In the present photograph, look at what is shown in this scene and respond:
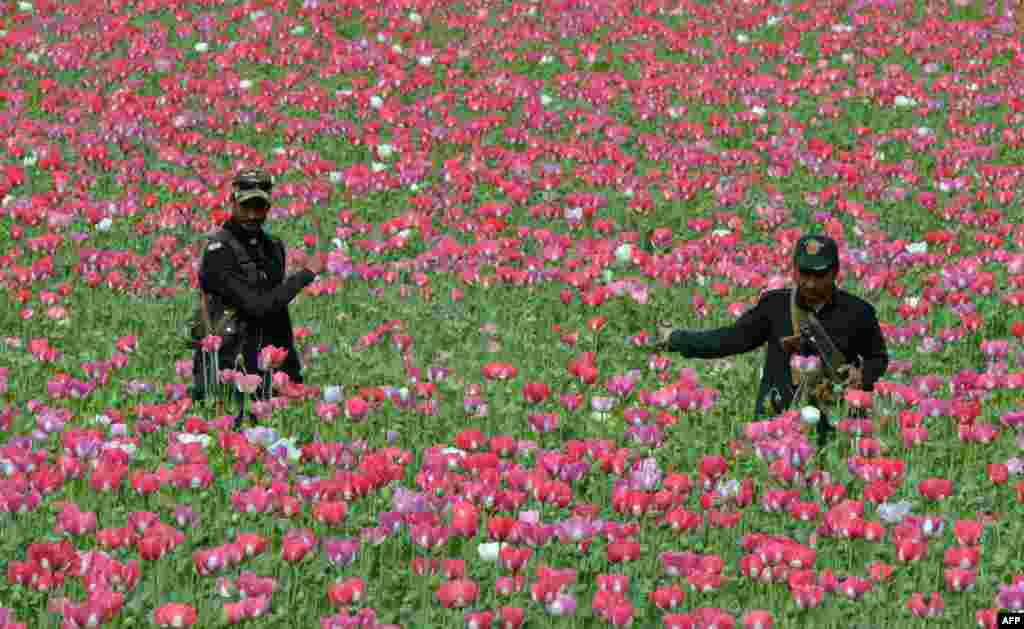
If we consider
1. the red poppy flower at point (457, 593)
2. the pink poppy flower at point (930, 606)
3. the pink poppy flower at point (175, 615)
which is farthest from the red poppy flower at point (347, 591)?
the pink poppy flower at point (930, 606)

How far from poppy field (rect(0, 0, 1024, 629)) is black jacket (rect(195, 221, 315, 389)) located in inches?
20.9

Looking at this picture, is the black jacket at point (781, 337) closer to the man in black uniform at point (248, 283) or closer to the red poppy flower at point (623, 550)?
the man in black uniform at point (248, 283)

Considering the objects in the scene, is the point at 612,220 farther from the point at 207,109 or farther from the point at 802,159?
the point at 207,109

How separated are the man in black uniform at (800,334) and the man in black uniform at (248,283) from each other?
2157 mm

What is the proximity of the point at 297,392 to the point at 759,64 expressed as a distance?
13483 millimetres

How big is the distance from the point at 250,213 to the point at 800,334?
3.01 m

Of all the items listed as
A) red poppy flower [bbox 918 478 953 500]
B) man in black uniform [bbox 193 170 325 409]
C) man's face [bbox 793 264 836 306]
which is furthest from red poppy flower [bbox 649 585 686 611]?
man in black uniform [bbox 193 170 325 409]

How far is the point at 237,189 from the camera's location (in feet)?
26.2

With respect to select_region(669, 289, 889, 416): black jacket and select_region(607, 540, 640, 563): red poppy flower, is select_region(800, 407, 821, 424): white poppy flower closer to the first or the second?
select_region(669, 289, 889, 416): black jacket

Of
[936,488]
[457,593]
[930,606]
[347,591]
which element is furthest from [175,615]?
[936,488]

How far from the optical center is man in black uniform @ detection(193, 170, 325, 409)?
313 inches

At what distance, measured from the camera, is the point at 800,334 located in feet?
24.2

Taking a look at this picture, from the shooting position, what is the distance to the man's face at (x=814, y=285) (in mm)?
7258

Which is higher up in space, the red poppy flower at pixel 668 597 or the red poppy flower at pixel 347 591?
the red poppy flower at pixel 347 591
